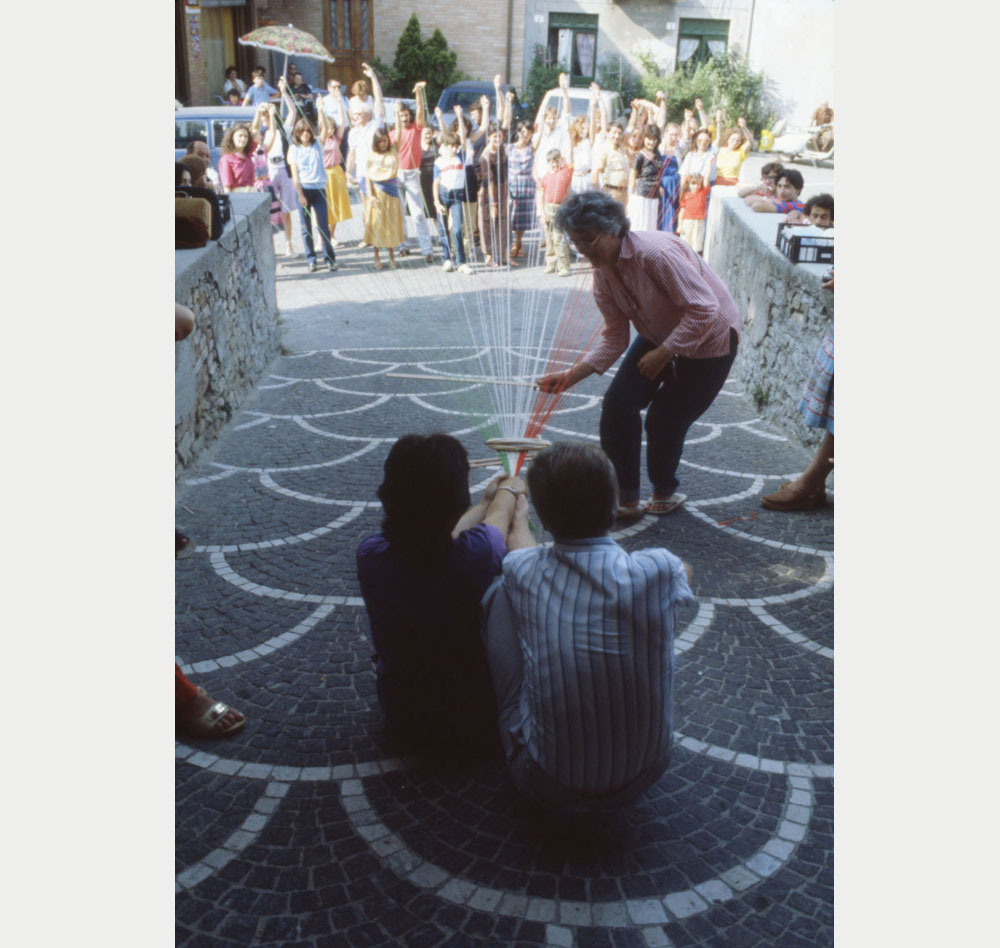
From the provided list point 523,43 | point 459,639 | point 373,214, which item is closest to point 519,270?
point 373,214

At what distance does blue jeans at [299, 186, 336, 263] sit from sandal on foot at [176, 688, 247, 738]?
10.3 m

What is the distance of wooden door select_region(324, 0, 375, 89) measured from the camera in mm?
26984

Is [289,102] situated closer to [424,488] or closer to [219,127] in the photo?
[219,127]

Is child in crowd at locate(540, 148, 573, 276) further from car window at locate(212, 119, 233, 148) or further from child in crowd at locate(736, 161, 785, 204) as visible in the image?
car window at locate(212, 119, 233, 148)

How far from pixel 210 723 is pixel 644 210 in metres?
10.2

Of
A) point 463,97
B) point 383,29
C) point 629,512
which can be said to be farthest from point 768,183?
point 383,29

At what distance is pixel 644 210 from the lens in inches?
464

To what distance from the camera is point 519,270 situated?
42.3ft

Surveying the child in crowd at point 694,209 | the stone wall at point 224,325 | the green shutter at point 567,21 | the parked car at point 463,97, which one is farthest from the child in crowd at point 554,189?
the green shutter at point 567,21

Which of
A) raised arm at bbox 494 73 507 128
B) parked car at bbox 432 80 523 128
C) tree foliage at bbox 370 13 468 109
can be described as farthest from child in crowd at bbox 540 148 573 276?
tree foliage at bbox 370 13 468 109

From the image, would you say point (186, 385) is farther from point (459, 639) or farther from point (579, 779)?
point (579, 779)

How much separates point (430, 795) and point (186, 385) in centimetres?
356

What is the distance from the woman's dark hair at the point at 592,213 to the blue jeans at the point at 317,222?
8883 mm

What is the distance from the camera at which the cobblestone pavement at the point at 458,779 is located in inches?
90.1
